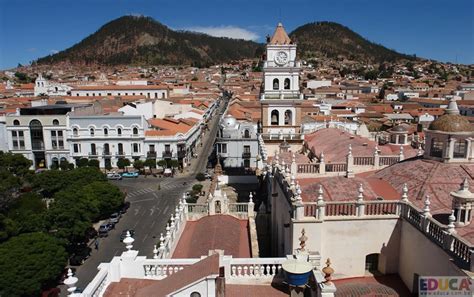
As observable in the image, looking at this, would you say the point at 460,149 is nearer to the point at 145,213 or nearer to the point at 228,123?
the point at 145,213

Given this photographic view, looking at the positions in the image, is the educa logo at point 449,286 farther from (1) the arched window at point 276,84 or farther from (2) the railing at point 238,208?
(1) the arched window at point 276,84

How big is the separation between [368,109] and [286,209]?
256 feet

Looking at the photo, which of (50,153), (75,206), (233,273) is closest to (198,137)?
(50,153)

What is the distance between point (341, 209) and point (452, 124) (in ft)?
21.2

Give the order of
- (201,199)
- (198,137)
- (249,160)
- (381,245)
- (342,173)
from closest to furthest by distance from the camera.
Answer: (381,245)
(342,173)
(201,199)
(249,160)
(198,137)

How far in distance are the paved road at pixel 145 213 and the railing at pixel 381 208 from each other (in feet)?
73.0

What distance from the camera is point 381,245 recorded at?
15.9 m

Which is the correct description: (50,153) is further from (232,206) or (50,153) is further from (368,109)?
(368,109)

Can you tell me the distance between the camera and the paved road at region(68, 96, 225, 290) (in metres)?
33.6

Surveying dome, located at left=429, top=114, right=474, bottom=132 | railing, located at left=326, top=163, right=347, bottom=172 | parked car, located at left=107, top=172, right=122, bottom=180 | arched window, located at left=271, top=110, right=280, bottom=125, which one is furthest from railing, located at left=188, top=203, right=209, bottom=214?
parked car, located at left=107, top=172, right=122, bottom=180

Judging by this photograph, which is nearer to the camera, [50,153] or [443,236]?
[443,236]

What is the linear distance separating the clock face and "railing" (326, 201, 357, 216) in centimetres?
2520

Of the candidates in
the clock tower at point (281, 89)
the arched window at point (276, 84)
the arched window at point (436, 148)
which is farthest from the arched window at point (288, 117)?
the arched window at point (436, 148)

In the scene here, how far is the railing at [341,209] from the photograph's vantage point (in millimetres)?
15586
